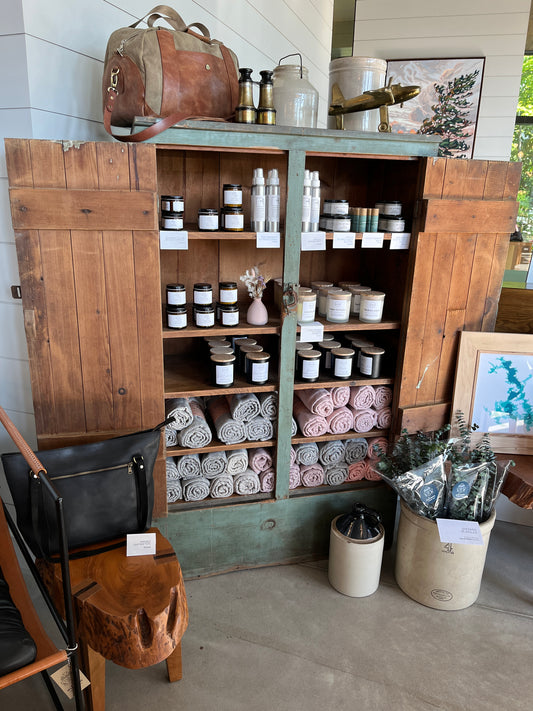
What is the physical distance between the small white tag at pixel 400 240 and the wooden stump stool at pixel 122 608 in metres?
1.35

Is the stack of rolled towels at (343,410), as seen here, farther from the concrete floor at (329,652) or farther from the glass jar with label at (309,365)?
the concrete floor at (329,652)

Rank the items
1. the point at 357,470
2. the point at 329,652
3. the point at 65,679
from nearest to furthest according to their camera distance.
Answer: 1. the point at 65,679
2. the point at 329,652
3. the point at 357,470

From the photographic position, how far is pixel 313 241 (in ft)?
6.23

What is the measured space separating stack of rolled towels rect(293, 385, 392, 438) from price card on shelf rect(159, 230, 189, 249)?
833 millimetres

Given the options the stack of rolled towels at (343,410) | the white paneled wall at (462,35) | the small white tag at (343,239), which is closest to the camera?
the small white tag at (343,239)

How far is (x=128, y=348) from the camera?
1755mm

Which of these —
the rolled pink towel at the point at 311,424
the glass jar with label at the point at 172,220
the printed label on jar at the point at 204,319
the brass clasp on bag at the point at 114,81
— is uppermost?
the brass clasp on bag at the point at 114,81

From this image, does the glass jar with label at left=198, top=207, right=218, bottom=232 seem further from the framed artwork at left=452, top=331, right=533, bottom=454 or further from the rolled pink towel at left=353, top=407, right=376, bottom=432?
the framed artwork at left=452, top=331, right=533, bottom=454

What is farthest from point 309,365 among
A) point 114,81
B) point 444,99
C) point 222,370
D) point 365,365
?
point 444,99

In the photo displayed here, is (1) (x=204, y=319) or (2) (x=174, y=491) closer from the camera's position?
(1) (x=204, y=319)

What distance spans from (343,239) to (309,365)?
0.50 m

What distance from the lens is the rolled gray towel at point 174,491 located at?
2.03 metres

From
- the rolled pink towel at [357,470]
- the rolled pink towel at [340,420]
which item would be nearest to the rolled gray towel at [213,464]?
the rolled pink towel at [340,420]

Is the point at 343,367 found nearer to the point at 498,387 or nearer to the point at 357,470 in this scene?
the point at 357,470
